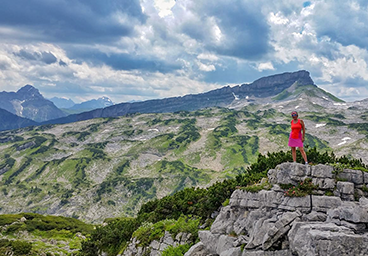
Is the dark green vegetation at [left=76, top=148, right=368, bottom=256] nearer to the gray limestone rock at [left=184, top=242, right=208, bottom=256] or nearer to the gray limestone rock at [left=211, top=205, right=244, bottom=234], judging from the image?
the gray limestone rock at [left=211, top=205, right=244, bottom=234]

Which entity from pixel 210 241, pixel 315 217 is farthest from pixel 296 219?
pixel 210 241

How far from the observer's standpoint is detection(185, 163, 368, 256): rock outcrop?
1555 centimetres

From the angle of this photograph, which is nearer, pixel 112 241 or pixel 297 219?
pixel 297 219

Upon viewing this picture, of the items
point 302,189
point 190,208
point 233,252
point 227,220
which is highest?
point 302,189

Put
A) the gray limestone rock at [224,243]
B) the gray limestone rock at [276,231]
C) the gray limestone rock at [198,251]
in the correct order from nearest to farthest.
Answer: the gray limestone rock at [276,231] → the gray limestone rock at [224,243] → the gray limestone rock at [198,251]

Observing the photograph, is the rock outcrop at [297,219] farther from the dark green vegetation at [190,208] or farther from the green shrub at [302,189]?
the dark green vegetation at [190,208]

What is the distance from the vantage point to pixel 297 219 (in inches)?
755

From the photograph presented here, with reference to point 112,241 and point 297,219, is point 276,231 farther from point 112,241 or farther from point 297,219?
point 112,241

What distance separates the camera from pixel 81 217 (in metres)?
198

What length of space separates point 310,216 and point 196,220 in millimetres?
16112

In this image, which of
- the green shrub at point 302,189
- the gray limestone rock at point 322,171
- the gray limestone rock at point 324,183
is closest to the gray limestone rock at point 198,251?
the green shrub at point 302,189

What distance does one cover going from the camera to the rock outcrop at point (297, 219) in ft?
51.0

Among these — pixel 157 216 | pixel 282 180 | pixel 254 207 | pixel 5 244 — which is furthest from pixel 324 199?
pixel 5 244

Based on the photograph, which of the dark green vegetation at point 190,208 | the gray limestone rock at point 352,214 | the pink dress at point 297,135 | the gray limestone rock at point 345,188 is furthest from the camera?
the dark green vegetation at point 190,208
